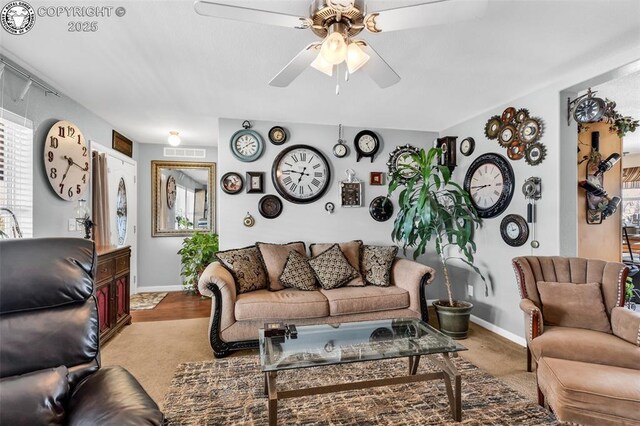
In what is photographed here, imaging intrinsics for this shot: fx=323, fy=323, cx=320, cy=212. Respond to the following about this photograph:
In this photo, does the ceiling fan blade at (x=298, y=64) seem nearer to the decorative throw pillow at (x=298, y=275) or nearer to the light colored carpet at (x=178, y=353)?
the decorative throw pillow at (x=298, y=275)

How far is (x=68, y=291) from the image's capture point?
1.33 meters

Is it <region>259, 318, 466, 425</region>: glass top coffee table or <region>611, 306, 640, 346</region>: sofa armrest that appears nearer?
<region>259, 318, 466, 425</region>: glass top coffee table

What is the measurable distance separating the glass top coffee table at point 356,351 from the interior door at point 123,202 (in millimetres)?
3267

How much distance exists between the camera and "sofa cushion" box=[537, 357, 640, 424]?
1553 millimetres

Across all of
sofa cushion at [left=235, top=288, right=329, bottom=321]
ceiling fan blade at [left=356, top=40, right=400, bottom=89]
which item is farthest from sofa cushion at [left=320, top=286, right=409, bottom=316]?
ceiling fan blade at [left=356, top=40, right=400, bottom=89]

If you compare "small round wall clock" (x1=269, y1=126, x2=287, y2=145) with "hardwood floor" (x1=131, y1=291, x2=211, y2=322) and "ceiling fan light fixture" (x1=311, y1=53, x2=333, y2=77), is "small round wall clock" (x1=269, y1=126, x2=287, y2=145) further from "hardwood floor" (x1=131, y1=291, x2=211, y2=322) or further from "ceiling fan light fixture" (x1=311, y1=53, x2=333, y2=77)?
"hardwood floor" (x1=131, y1=291, x2=211, y2=322)

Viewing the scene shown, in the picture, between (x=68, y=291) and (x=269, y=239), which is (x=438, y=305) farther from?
(x=68, y=291)

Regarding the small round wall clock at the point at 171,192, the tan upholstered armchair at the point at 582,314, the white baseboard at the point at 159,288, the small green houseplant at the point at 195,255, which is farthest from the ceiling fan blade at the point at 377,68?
the white baseboard at the point at 159,288

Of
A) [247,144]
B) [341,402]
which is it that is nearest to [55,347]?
[341,402]

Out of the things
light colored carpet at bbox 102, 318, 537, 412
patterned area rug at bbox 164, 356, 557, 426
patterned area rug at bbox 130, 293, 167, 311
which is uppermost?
patterned area rug at bbox 164, 356, 557, 426

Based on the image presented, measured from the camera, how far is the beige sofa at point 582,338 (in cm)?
159

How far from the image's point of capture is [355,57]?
1.70 meters

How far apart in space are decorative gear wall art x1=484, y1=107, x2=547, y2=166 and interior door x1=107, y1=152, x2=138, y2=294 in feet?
15.2

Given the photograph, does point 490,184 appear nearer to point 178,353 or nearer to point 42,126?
point 178,353
